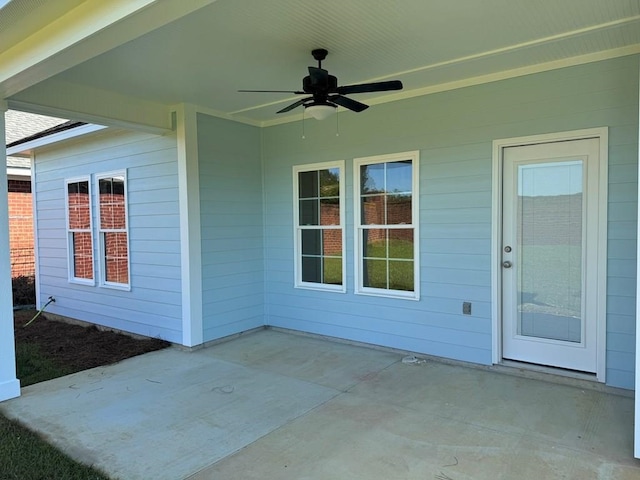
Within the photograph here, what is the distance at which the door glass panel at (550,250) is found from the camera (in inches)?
151

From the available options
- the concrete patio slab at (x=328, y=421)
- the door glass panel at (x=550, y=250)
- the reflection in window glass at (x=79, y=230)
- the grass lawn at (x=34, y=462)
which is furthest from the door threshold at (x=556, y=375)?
the reflection in window glass at (x=79, y=230)

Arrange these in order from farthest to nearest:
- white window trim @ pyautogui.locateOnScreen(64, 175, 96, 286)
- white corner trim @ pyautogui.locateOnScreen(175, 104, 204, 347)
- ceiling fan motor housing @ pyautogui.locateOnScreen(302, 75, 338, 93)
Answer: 1. white window trim @ pyautogui.locateOnScreen(64, 175, 96, 286)
2. white corner trim @ pyautogui.locateOnScreen(175, 104, 204, 347)
3. ceiling fan motor housing @ pyautogui.locateOnScreen(302, 75, 338, 93)

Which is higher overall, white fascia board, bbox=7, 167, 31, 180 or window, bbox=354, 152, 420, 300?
white fascia board, bbox=7, 167, 31, 180

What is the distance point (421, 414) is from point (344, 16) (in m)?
2.97

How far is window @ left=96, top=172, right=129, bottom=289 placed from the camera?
595cm

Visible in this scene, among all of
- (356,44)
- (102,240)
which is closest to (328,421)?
(356,44)

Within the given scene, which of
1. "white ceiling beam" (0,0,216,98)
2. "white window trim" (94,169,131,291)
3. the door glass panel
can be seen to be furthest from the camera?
"white window trim" (94,169,131,291)

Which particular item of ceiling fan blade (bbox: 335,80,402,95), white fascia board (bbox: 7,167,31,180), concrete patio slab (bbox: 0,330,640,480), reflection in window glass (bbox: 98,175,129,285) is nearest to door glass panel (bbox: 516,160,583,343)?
concrete patio slab (bbox: 0,330,640,480)

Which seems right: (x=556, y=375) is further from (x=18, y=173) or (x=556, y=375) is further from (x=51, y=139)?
(x=18, y=173)

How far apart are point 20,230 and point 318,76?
852 centimetres

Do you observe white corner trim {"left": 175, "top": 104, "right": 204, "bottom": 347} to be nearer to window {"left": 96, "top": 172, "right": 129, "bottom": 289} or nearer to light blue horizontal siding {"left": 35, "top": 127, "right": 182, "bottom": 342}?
light blue horizontal siding {"left": 35, "top": 127, "right": 182, "bottom": 342}

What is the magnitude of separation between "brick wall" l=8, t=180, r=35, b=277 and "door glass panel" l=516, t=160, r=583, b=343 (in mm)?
9372

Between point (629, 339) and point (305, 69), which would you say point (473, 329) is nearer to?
point (629, 339)

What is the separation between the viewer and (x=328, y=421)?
322cm
